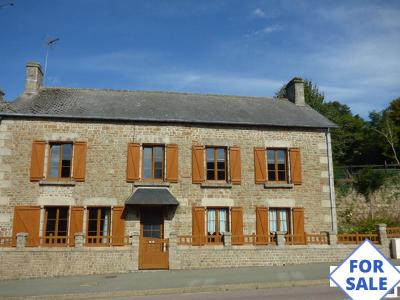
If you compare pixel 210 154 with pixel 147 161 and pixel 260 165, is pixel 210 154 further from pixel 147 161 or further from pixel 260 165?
pixel 147 161

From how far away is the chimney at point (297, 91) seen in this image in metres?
19.5

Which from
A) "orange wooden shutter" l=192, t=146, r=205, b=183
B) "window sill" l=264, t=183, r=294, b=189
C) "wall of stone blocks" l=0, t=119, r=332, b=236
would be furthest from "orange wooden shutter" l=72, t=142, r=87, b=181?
"window sill" l=264, t=183, r=294, b=189

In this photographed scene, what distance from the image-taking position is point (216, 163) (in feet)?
52.3

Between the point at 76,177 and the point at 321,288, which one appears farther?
the point at 76,177

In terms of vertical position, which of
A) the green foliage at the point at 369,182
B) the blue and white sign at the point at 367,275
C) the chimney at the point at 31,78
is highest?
the chimney at the point at 31,78

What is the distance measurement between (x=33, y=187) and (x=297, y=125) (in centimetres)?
1156

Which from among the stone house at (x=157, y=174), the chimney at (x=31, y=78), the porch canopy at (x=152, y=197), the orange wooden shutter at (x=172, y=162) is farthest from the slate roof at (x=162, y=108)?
the porch canopy at (x=152, y=197)

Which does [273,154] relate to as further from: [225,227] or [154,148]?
[154,148]

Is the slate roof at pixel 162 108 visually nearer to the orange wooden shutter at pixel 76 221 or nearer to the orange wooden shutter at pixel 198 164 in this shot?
the orange wooden shutter at pixel 198 164

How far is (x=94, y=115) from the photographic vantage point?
50.4ft

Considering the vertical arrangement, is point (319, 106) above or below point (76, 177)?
above

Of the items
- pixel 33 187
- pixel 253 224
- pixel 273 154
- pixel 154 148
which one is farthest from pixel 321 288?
pixel 33 187

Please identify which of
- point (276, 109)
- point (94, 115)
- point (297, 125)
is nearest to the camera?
point (94, 115)

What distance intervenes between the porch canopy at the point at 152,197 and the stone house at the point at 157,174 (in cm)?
4
